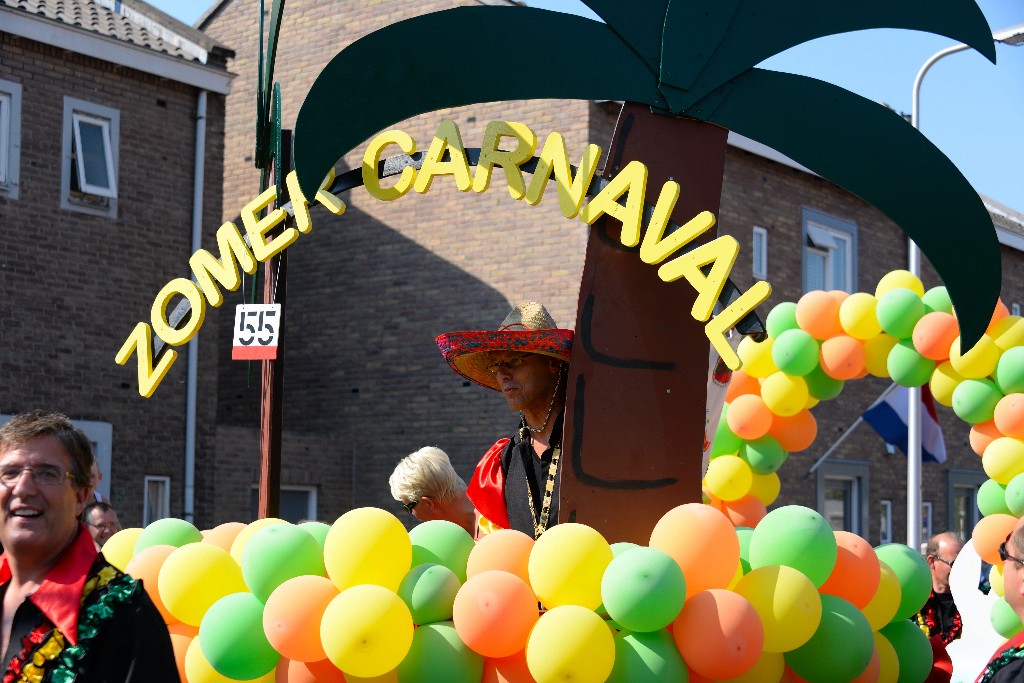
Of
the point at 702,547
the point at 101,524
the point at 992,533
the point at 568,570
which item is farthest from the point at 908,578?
the point at 101,524

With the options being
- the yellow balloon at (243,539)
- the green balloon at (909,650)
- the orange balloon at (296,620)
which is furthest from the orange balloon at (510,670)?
the green balloon at (909,650)

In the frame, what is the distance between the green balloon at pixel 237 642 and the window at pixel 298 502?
12078 millimetres

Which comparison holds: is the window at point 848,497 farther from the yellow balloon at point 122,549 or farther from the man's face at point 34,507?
the man's face at point 34,507

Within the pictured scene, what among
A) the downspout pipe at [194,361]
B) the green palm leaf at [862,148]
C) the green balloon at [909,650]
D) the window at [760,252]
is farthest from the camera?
the window at [760,252]

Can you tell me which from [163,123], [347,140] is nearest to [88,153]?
[163,123]

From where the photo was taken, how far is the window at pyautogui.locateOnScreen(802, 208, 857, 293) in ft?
62.8

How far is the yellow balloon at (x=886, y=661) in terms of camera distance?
4.47m

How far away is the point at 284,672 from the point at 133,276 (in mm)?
11000

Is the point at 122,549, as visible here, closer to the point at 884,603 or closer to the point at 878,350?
the point at 884,603

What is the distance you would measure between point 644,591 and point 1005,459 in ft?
15.3

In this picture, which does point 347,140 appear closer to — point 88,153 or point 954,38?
point 954,38

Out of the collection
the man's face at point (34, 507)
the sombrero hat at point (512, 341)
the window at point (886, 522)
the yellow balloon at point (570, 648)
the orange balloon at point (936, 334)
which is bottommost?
the window at point (886, 522)

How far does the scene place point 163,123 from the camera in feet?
48.6

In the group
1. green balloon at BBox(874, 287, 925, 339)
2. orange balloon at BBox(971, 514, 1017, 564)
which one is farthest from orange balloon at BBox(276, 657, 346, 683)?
green balloon at BBox(874, 287, 925, 339)
